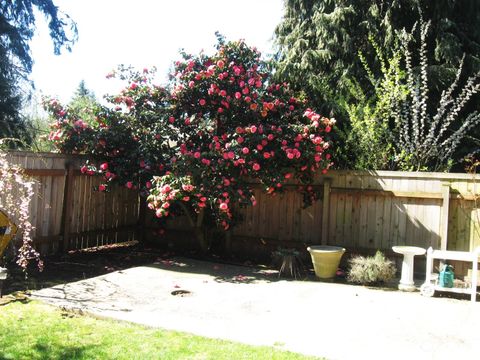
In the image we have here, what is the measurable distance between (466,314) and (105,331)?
12.7 feet

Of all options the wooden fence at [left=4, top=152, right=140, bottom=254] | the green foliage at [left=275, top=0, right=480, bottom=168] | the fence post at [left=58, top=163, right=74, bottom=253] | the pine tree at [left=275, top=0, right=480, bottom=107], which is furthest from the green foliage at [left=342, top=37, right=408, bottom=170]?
the fence post at [left=58, top=163, right=74, bottom=253]

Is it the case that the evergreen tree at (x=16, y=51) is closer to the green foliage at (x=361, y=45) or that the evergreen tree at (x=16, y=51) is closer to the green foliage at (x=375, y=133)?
the green foliage at (x=361, y=45)

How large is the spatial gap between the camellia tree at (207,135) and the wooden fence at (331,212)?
404mm

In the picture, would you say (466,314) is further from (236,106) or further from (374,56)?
(374,56)

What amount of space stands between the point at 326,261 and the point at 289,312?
1.92 metres

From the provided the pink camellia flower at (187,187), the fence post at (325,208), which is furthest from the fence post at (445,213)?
the pink camellia flower at (187,187)

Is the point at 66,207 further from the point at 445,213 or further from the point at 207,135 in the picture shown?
the point at 445,213

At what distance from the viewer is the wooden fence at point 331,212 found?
278 inches

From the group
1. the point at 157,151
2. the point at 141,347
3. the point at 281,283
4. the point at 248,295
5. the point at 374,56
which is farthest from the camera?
the point at 374,56

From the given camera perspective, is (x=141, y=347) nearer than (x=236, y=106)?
Yes

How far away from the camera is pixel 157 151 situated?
7.96 m

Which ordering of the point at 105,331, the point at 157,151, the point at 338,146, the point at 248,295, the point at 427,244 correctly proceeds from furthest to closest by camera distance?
the point at 338,146 < the point at 157,151 < the point at 427,244 < the point at 248,295 < the point at 105,331

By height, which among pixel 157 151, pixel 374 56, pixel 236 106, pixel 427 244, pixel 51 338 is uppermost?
pixel 374 56

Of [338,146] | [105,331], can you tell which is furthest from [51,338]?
[338,146]
